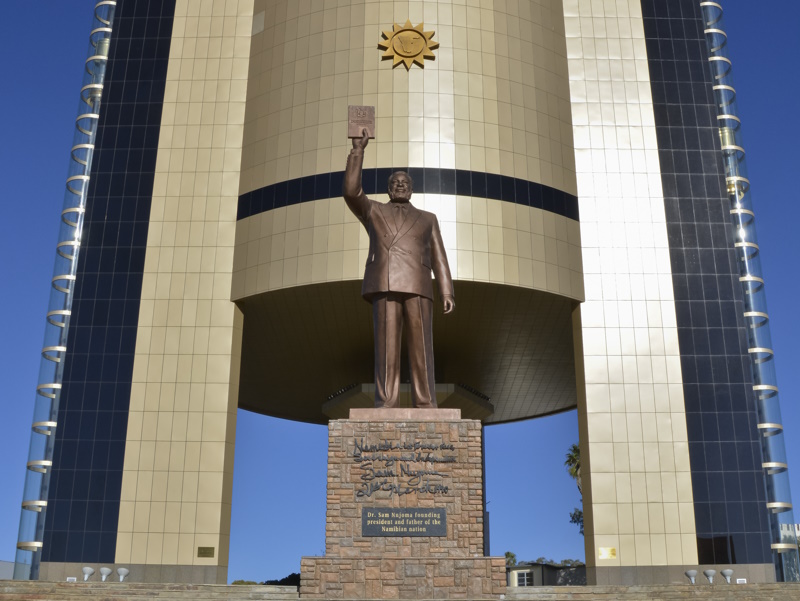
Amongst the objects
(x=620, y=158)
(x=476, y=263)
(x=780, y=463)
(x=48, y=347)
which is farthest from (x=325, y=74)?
(x=780, y=463)

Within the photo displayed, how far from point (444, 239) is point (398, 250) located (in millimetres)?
13288

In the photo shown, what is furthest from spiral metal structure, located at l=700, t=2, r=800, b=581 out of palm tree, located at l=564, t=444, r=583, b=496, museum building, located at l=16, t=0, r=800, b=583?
palm tree, located at l=564, t=444, r=583, b=496

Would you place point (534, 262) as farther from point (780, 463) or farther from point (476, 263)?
point (780, 463)

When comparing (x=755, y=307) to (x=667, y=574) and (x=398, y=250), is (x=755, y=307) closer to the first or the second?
(x=667, y=574)

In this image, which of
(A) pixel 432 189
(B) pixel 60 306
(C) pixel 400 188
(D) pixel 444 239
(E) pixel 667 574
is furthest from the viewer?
(B) pixel 60 306

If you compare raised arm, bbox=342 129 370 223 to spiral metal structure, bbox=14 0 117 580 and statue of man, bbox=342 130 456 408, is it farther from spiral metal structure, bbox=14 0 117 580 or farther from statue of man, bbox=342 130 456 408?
spiral metal structure, bbox=14 0 117 580

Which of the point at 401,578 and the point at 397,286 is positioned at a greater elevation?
the point at 397,286

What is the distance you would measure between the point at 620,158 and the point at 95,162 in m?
19.2

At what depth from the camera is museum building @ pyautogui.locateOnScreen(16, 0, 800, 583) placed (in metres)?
28.1

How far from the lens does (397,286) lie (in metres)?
15.9

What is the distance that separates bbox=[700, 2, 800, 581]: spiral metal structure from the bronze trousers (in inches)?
671

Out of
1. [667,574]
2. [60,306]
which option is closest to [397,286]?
[667,574]

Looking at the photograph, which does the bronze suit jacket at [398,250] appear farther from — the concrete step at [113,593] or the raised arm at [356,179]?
the concrete step at [113,593]

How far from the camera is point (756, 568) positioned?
26984 mm
